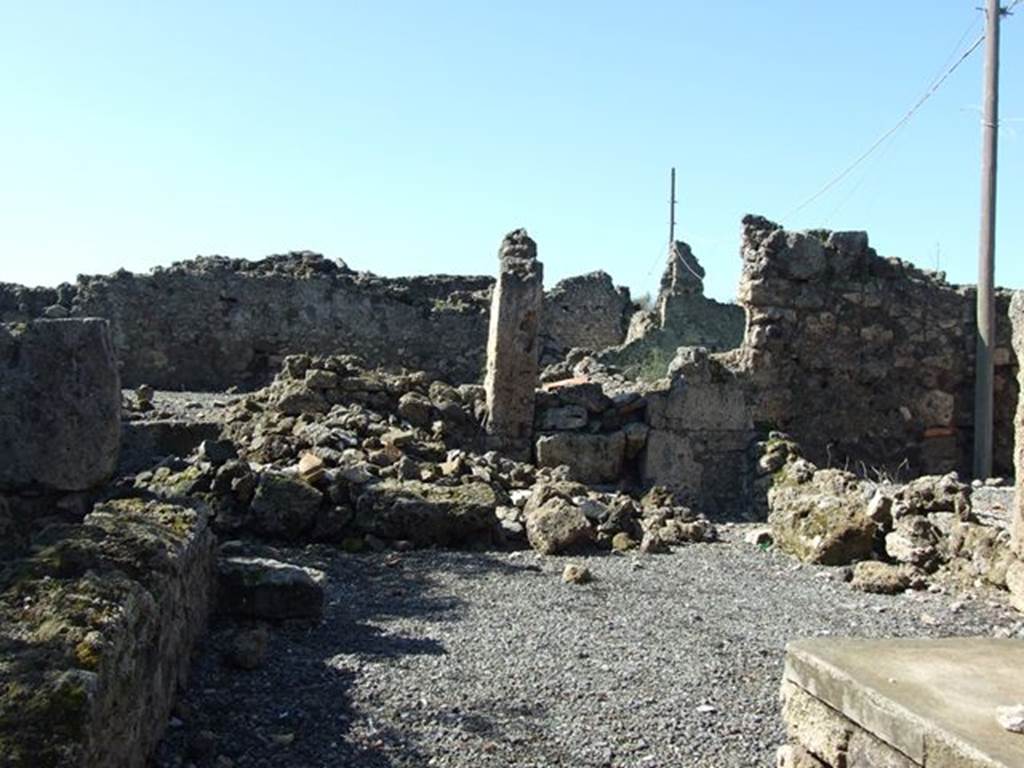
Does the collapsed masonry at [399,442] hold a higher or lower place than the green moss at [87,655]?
higher

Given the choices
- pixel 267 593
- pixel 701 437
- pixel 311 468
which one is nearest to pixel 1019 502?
pixel 267 593

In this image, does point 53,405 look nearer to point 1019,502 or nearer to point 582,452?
point 1019,502

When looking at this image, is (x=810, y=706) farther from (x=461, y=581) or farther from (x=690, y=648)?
(x=461, y=581)

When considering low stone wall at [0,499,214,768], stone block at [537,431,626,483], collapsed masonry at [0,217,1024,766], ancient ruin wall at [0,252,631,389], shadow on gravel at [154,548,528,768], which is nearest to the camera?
low stone wall at [0,499,214,768]

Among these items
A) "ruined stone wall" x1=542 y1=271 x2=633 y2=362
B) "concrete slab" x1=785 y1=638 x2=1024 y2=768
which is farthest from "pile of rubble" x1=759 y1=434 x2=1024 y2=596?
"ruined stone wall" x1=542 y1=271 x2=633 y2=362

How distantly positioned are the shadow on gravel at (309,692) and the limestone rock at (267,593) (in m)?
0.09

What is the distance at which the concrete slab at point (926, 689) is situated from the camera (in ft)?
8.54

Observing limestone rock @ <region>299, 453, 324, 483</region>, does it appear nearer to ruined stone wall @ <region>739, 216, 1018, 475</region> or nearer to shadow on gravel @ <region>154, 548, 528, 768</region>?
shadow on gravel @ <region>154, 548, 528, 768</region>

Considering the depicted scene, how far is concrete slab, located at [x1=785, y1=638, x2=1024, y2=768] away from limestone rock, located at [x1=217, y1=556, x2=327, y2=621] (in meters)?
2.86

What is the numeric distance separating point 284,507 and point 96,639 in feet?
15.9

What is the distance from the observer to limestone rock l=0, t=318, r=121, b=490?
5.57 meters

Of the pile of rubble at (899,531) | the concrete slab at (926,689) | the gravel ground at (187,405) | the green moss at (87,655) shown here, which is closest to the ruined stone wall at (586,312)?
the gravel ground at (187,405)

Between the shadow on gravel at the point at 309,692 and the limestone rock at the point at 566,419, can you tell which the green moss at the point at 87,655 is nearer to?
the shadow on gravel at the point at 309,692

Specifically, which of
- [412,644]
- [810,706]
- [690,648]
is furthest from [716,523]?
[810,706]
